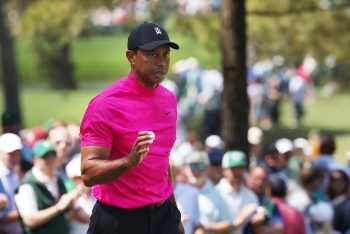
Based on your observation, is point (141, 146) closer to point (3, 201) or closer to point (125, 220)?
point (125, 220)

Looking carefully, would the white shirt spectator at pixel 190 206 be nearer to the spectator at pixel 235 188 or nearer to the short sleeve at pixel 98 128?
the spectator at pixel 235 188

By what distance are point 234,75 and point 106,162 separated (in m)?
6.79

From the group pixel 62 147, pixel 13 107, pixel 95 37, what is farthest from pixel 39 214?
pixel 95 37

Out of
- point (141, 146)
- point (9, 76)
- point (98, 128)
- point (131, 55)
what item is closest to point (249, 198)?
point (131, 55)

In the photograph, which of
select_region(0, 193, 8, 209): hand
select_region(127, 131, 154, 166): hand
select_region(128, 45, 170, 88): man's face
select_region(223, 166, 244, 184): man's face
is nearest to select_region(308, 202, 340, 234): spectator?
select_region(223, 166, 244, 184): man's face

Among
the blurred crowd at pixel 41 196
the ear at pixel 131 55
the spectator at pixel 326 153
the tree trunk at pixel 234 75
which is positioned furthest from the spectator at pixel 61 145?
the ear at pixel 131 55

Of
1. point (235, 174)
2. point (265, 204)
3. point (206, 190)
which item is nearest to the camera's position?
point (206, 190)

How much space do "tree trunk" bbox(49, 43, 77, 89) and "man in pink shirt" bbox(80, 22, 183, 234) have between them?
82.3ft

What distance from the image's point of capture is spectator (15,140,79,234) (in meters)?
8.97

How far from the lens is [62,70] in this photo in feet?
107

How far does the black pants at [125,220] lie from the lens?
634 centimetres

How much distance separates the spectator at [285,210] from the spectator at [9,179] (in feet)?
8.54

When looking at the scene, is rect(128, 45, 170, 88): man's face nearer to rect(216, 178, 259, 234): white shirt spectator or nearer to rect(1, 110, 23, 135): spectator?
rect(216, 178, 259, 234): white shirt spectator

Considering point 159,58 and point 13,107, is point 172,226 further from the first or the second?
point 13,107
